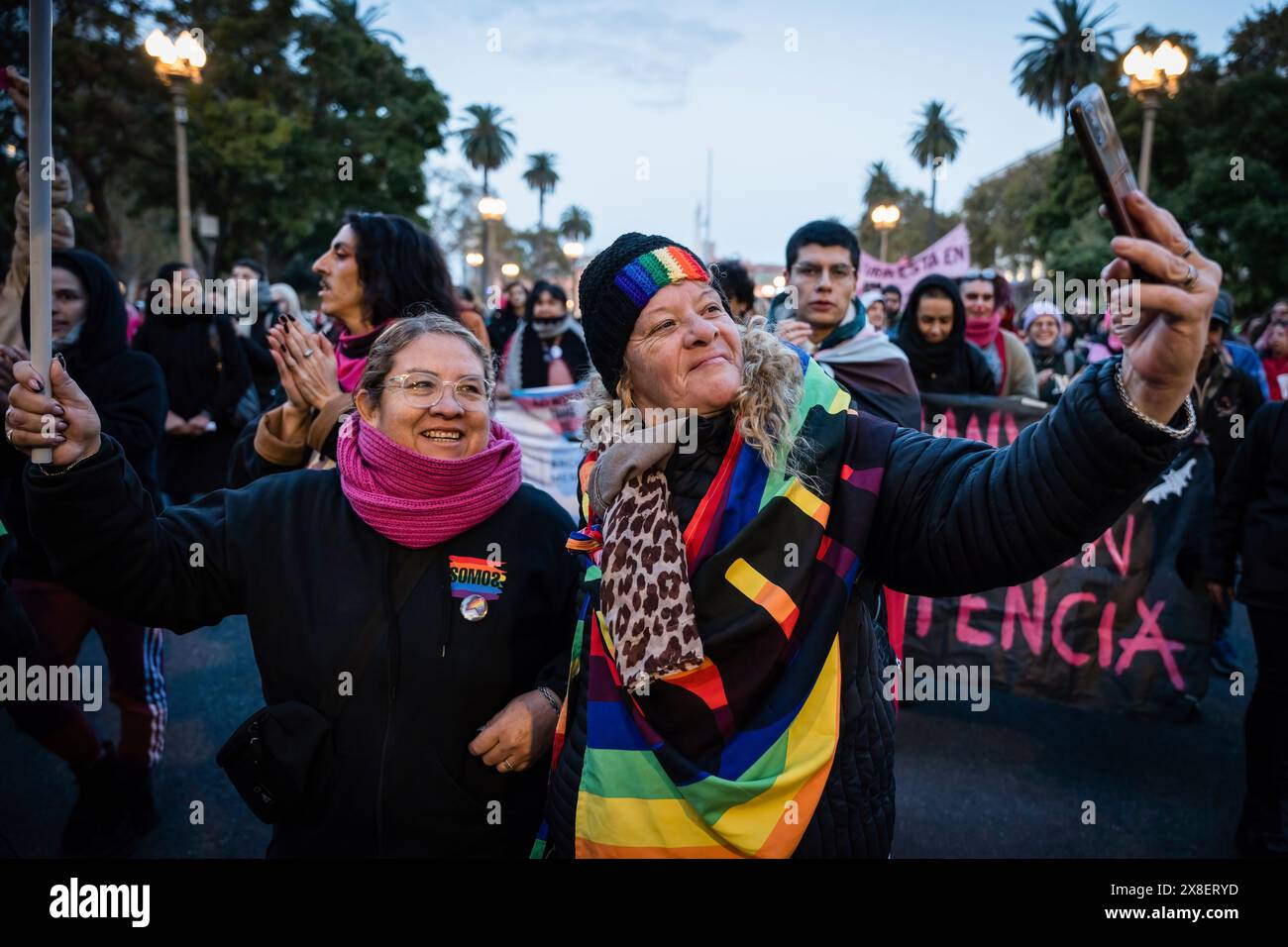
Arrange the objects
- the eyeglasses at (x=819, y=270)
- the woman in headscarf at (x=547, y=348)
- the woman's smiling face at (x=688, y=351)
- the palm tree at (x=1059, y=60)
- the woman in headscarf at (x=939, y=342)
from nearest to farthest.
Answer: the woman's smiling face at (x=688, y=351), the eyeglasses at (x=819, y=270), the woman in headscarf at (x=939, y=342), the woman in headscarf at (x=547, y=348), the palm tree at (x=1059, y=60)

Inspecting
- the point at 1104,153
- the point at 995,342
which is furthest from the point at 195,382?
the point at 1104,153

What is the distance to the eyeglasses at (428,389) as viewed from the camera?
221 centimetres

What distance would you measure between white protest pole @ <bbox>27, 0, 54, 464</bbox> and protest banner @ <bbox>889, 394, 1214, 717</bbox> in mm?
3679

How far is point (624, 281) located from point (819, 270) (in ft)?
6.78

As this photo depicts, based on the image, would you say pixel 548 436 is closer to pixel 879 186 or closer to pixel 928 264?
pixel 928 264

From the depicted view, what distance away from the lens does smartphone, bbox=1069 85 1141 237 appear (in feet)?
4.03

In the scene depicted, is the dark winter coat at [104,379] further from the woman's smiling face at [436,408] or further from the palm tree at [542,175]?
the palm tree at [542,175]

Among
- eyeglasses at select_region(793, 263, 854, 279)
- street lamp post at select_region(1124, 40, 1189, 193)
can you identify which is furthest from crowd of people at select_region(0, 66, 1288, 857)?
street lamp post at select_region(1124, 40, 1189, 193)

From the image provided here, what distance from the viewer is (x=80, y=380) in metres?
3.39

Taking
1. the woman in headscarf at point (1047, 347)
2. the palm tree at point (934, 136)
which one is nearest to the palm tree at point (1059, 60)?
the palm tree at point (934, 136)

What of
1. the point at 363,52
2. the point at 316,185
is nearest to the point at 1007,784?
the point at 316,185

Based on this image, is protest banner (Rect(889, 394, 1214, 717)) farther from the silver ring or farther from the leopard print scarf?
the silver ring

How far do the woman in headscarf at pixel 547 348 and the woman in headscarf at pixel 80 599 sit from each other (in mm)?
3667

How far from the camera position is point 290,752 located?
196 centimetres
